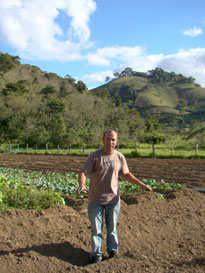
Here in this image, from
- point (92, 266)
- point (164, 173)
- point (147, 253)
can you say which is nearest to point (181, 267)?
point (147, 253)

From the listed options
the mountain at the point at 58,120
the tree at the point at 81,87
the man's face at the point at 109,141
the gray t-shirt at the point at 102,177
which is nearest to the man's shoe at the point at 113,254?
the gray t-shirt at the point at 102,177

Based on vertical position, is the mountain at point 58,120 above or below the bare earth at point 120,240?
above

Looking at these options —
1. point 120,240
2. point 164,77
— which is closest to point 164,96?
point 164,77

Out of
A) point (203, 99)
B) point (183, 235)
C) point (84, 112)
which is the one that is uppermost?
point (203, 99)

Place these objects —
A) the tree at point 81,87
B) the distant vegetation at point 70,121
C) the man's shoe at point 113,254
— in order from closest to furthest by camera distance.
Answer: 1. the man's shoe at point 113,254
2. the distant vegetation at point 70,121
3. the tree at point 81,87

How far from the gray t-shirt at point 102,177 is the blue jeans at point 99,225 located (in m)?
0.09

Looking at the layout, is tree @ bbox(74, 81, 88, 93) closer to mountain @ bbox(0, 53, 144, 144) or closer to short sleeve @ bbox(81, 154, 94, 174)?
mountain @ bbox(0, 53, 144, 144)

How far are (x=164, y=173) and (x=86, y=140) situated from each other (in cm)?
2966

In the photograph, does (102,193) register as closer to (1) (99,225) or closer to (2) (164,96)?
(1) (99,225)

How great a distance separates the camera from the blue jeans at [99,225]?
3.74 m

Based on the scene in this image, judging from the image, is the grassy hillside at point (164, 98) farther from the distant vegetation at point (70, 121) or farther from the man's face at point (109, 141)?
the man's face at point (109, 141)

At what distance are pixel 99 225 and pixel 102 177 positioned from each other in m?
0.64

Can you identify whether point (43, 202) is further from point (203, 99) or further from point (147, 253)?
point (203, 99)

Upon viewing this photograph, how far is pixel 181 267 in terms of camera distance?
3510 millimetres
